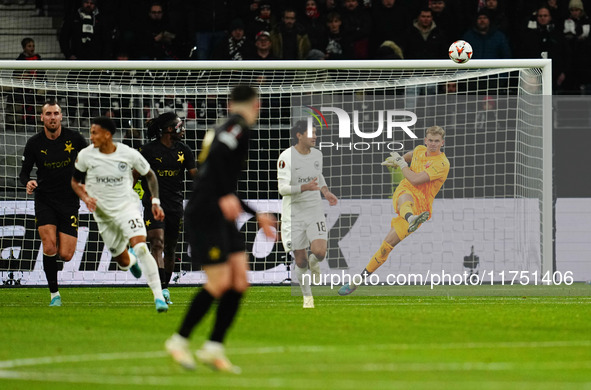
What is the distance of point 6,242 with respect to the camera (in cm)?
1675

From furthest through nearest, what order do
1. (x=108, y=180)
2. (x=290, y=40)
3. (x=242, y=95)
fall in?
1. (x=290, y=40)
2. (x=108, y=180)
3. (x=242, y=95)

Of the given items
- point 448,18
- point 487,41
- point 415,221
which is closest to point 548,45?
point 487,41

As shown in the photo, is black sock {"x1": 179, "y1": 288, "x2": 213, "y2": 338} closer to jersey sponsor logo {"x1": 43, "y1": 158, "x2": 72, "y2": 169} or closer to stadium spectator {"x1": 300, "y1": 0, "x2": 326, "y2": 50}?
jersey sponsor logo {"x1": 43, "y1": 158, "x2": 72, "y2": 169}

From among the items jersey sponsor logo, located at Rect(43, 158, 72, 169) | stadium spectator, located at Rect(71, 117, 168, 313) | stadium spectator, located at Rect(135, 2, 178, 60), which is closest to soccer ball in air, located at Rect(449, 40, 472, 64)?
stadium spectator, located at Rect(71, 117, 168, 313)

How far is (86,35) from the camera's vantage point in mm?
21000

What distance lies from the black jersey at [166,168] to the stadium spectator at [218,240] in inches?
260

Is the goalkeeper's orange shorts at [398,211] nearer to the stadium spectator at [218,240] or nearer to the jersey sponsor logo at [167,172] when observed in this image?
the jersey sponsor logo at [167,172]

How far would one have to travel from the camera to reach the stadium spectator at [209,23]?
71.2 ft

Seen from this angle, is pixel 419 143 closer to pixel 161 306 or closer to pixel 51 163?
pixel 161 306

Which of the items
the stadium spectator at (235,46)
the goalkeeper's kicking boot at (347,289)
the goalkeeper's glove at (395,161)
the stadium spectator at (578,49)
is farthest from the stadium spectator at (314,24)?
the goalkeeper's kicking boot at (347,289)

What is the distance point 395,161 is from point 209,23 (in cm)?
807

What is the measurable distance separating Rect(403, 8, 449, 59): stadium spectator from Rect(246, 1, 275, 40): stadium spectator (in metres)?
2.63

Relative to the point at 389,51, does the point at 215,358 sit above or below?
below

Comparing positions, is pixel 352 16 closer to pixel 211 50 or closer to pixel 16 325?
pixel 211 50
